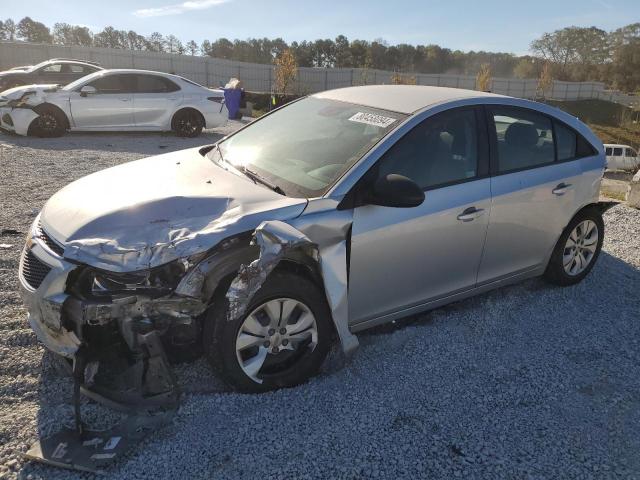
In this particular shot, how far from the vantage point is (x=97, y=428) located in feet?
8.70

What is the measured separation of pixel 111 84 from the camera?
1141 cm

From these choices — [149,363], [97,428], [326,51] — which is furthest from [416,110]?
[326,51]

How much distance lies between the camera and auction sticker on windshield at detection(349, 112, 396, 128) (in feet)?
11.4

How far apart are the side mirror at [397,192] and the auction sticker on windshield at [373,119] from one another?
22.5 inches

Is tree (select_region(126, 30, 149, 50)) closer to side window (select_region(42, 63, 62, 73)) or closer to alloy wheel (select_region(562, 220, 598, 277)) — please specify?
side window (select_region(42, 63, 62, 73))

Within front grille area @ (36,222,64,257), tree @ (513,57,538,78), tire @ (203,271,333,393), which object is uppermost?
tree @ (513,57,538,78)

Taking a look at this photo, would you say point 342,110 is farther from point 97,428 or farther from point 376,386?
point 97,428

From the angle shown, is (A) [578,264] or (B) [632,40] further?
(B) [632,40]

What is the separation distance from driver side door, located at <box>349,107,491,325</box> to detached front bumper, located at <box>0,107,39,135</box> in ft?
33.5

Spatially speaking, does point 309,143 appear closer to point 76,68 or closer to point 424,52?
point 76,68

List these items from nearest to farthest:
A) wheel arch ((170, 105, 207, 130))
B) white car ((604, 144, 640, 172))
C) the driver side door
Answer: the driver side door → wheel arch ((170, 105, 207, 130)) → white car ((604, 144, 640, 172))

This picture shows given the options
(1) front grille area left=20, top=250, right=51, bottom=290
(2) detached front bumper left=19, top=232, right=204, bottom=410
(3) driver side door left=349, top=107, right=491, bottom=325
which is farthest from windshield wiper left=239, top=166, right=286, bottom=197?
(1) front grille area left=20, top=250, right=51, bottom=290

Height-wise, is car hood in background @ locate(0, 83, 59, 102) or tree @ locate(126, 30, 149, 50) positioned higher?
tree @ locate(126, 30, 149, 50)

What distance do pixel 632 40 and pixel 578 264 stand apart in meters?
93.5
